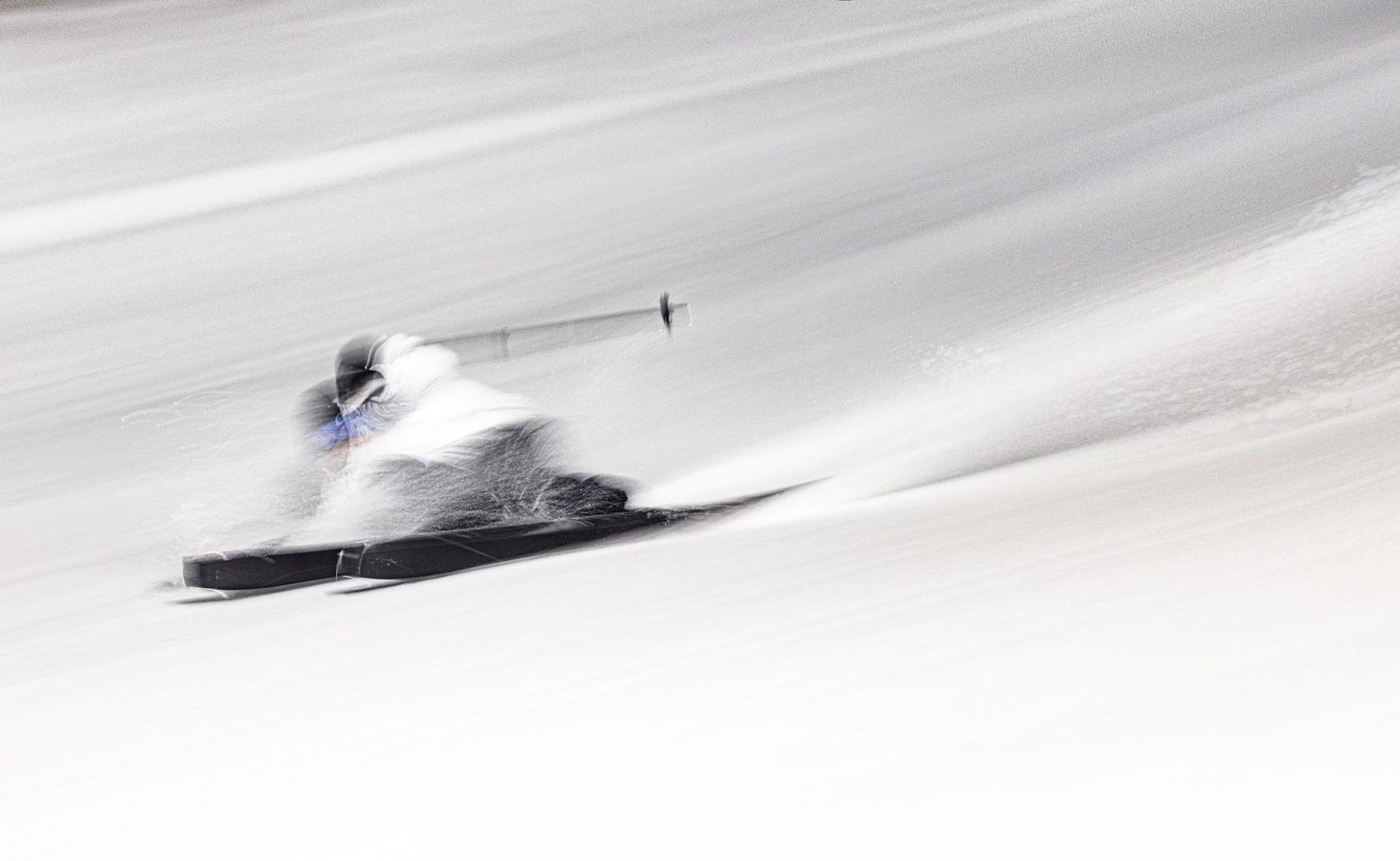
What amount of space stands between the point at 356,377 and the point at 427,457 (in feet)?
0.27

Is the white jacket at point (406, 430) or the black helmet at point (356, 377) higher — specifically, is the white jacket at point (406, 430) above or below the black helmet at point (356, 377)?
below

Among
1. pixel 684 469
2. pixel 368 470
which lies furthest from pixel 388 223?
pixel 368 470

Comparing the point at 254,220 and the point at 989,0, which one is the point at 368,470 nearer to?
the point at 254,220

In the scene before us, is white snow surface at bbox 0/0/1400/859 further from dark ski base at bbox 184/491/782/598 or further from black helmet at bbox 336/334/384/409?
black helmet at bbox 336/334/384/409

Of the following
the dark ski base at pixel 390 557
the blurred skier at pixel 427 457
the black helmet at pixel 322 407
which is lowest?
the dark ski base at pixel 390 557

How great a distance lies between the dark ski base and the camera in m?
0.83

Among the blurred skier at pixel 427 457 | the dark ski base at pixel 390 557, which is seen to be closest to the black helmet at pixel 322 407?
the blurred skier at pixel 427 457

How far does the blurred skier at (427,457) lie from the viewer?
877 mm

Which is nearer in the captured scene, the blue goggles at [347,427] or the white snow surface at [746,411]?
the white snow surface at [746,411]

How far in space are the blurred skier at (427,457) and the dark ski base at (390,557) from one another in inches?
1.1

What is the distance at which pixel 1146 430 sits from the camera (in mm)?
988

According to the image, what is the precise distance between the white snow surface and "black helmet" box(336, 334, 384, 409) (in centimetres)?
15

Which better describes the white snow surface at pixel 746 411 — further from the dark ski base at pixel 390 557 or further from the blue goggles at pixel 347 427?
the blue goggles at pixel 347 427

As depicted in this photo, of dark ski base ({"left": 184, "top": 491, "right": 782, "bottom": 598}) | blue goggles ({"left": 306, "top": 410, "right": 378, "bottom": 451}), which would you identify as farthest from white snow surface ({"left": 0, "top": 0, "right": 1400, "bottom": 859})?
blue goggles ({"left": 306, "top": 410, "right": 378, "bottom": 451})
